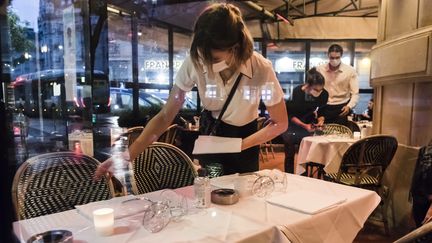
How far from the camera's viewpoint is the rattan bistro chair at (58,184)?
1.41 metres

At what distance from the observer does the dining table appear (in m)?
1.05

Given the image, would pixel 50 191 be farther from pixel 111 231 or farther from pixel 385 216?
pixel 385 216

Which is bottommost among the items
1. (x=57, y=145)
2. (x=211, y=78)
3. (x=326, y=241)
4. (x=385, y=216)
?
(x=385, y=216)

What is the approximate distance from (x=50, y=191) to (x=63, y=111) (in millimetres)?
659

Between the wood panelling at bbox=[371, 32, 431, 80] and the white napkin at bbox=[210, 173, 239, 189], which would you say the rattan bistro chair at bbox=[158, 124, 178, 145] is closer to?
the white napkin at bbox=[210, 173, 239, 189]

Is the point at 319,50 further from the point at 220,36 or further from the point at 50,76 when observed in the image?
the point at 50,76

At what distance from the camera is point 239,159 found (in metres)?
1.84

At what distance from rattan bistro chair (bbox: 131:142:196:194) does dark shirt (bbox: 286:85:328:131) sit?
2387 millimetres

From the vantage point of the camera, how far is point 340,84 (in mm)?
4781

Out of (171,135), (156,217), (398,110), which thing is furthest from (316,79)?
(156,217)

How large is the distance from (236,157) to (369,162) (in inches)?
62.7

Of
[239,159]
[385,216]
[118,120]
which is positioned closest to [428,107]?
[385,216]

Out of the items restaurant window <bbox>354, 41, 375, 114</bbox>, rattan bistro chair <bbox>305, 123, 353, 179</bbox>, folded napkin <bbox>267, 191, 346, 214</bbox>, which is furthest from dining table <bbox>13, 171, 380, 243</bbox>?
restaurant window <bbox>354, 41, 375, 114</bbox>

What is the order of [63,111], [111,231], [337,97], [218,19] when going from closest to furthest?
[111,231]
[218,19]
[63,111]
[337,97]
